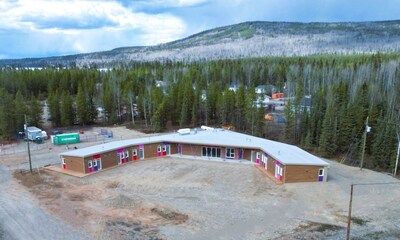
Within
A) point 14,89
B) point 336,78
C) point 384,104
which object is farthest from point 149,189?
point 14,89

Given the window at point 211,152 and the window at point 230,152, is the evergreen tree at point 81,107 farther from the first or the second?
the window at point 230,152

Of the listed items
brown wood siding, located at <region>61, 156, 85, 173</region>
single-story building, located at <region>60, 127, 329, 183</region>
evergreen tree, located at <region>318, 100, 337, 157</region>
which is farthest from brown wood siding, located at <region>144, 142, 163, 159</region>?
evergreen tree, located at <region>318, 100, 337, 157</region>

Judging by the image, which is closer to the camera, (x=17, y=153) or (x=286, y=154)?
(x=286, y=154)

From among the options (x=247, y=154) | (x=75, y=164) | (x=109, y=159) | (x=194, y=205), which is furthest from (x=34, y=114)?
(x=194, y=205)

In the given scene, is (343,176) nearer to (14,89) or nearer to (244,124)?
(244,124)

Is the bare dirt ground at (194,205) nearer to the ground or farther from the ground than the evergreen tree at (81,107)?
nearer to the ground

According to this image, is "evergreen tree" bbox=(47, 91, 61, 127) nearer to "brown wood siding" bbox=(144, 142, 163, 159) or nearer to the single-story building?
the single-story building

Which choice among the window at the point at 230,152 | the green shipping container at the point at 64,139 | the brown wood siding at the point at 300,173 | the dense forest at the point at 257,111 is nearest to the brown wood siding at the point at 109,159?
the window at the point at 230,152

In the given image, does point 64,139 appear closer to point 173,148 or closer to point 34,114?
point 34,114
